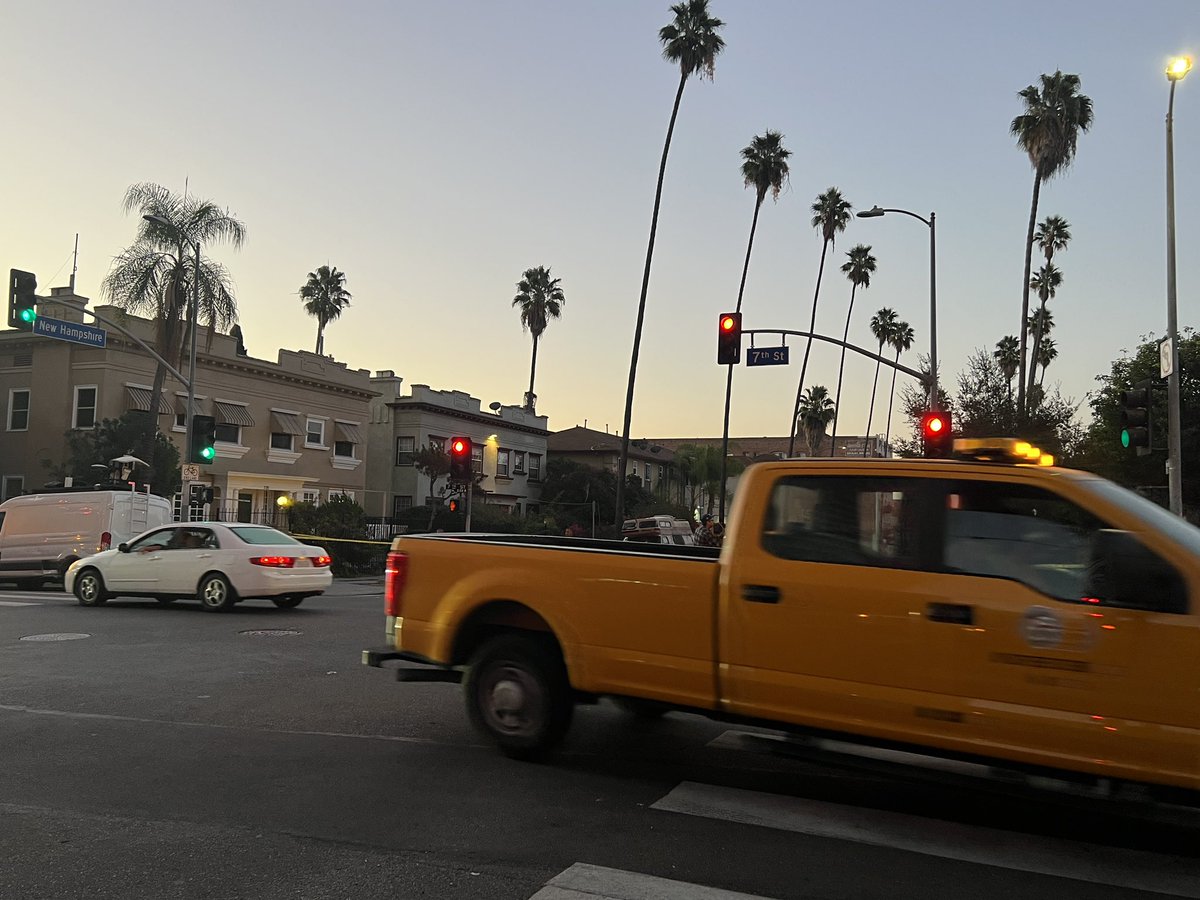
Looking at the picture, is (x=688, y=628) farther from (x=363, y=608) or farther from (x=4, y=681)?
(x=363, y=608)

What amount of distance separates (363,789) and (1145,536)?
437 centimetres

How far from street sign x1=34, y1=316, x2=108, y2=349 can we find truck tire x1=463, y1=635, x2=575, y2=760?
1849 centimetres

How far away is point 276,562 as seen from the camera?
15539 millimetres

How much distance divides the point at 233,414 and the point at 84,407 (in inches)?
215

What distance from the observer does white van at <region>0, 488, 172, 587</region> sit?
2125 cm

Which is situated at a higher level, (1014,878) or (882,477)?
(882,477)

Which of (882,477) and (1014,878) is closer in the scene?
(1014,878)

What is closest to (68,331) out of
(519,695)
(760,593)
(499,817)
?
(519,695)

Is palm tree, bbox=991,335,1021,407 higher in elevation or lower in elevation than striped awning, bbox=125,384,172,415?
higher

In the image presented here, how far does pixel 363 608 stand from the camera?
17.0 meters

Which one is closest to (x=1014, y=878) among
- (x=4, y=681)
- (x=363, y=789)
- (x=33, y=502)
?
(x=363, y=789)

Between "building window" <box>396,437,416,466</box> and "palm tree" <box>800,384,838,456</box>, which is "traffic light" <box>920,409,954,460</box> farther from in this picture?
"palm tree" <box>800,384,838,456</box>

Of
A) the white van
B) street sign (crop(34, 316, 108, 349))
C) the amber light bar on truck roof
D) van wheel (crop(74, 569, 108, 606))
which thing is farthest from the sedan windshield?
the amber light bar on truck roof

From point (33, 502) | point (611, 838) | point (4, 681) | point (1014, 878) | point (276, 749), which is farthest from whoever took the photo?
point (33, 502)
